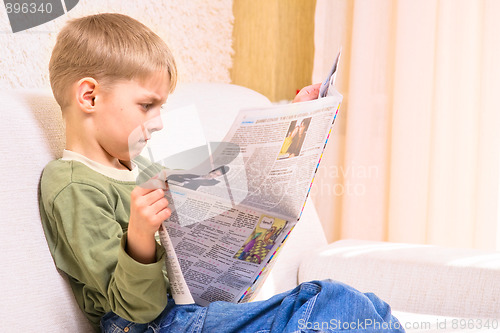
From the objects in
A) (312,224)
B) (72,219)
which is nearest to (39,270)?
(72,219)

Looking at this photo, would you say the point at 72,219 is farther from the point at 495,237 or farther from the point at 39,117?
the point at 495,237

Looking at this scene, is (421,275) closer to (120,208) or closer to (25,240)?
(120,208)

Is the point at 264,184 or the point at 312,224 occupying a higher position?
the point at 264,184

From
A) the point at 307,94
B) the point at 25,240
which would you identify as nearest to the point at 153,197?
the point at 25,240

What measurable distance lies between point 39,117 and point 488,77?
3.90 feet

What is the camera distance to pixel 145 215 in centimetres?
72

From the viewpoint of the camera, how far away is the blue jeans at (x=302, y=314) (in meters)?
0.70

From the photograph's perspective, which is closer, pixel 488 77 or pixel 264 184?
pixel 264 184

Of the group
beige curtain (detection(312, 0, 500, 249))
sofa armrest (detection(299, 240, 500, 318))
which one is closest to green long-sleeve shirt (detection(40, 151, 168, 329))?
sofa armrest (detection(299, 240, 500, 318))

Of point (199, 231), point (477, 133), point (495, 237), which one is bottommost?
point (495, 237)

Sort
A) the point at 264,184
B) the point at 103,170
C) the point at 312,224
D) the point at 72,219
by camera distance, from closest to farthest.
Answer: the point at 264,184 < the point at 72,219 < the point at 103,170 < the point at 312,224

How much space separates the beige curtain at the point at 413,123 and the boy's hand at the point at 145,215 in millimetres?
1120

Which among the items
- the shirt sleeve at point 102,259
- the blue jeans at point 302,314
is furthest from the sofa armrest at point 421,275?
the shirt sleeve at point 102,259

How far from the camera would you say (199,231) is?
755 millimetres
